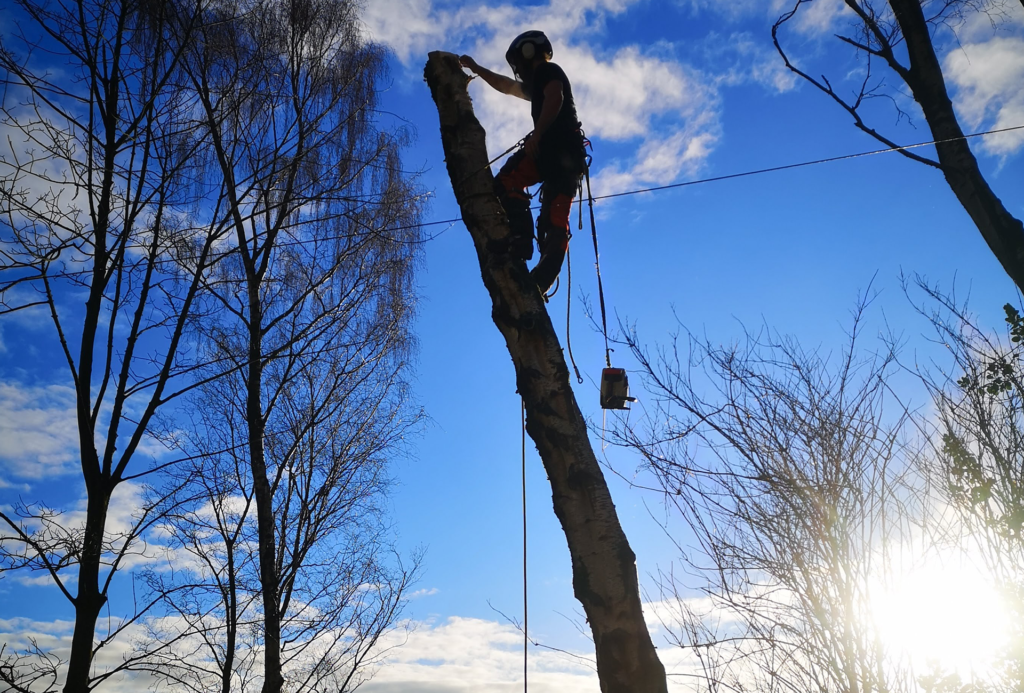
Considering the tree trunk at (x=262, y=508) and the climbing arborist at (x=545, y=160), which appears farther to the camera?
the tree trunk at (x=262, y=508)

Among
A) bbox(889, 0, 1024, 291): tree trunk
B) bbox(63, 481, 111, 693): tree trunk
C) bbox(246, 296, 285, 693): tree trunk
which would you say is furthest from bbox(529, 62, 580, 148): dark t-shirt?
bbox(246, 296, 285, 693): tree trunk

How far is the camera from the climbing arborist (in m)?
3.12

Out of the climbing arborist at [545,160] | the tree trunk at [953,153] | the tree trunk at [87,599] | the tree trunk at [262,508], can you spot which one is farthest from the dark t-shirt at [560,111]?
the tree trunk at [262,508]

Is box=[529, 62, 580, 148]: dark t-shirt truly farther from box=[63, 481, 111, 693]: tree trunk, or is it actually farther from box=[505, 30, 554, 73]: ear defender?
box=[63, 481, 111, 693]: tree trunk

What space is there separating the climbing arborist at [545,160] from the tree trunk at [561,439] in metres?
0.30

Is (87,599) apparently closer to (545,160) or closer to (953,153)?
(545,160)

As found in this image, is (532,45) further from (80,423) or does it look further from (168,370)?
(80,423)

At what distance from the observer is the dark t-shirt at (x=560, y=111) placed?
10.5ft

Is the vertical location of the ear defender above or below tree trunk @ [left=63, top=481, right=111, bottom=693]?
above

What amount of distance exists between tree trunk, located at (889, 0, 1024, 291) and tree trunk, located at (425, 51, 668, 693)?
92.8 inches

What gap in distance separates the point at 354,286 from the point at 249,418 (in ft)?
4.78

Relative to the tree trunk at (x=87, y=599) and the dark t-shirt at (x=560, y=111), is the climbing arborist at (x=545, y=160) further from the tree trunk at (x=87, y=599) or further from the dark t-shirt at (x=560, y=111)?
the tree trunk at (x=87, y=599)

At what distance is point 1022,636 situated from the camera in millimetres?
5328

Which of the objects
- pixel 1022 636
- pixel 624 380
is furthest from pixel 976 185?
pixel 1022 636
